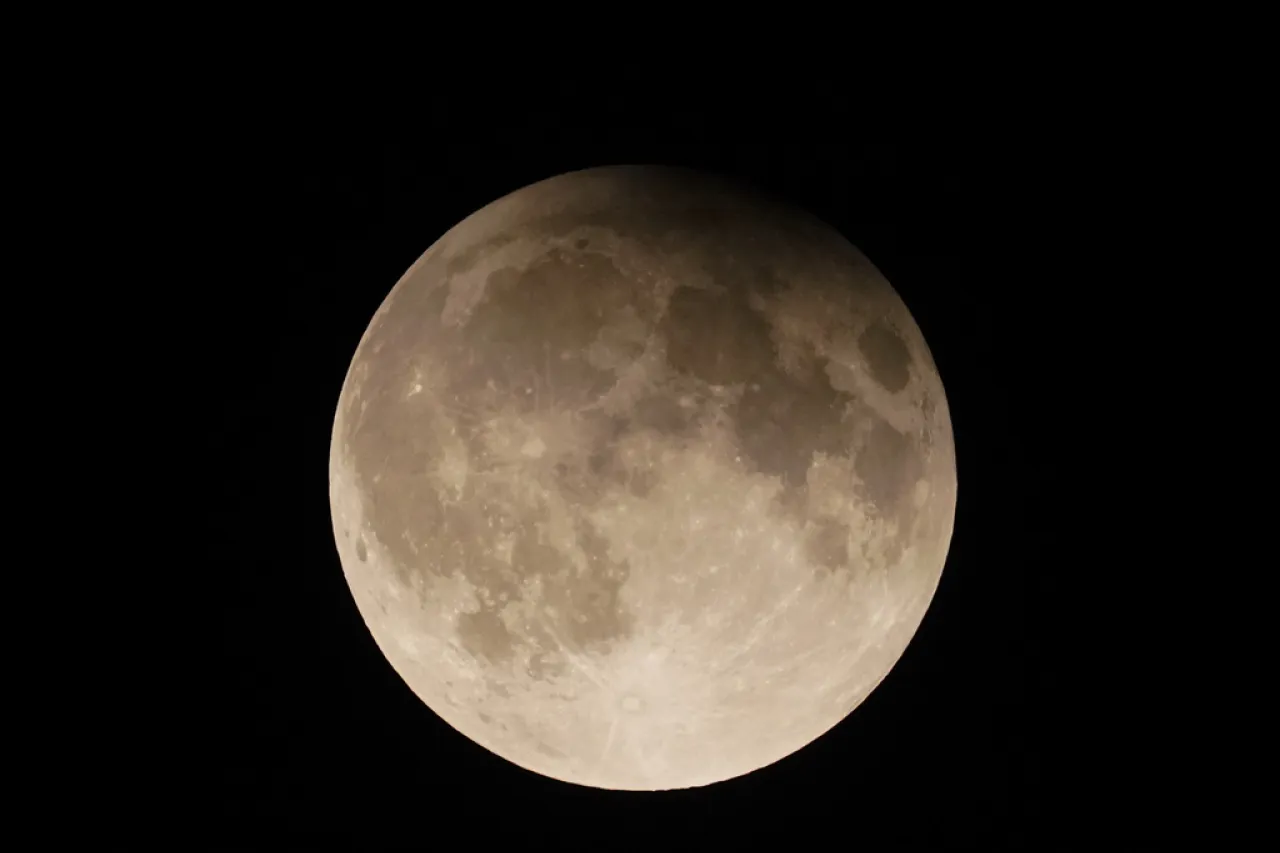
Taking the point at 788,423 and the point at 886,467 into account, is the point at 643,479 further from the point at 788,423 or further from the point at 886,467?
the point at 886,467

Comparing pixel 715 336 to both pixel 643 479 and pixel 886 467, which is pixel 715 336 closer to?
pixel 643 479

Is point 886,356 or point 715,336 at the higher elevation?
point 886,356

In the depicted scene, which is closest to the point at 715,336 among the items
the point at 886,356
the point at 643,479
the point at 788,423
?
the point at 788,423

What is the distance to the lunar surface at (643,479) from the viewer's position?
2.42m

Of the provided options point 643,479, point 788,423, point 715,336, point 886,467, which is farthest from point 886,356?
point 643,479

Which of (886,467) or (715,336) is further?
(886,467)

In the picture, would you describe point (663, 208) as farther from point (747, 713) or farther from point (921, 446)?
point (747, 713)

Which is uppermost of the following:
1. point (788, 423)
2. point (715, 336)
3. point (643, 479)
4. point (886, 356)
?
point (886, 356)

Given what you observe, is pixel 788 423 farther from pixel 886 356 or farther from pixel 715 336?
pixel 886 356

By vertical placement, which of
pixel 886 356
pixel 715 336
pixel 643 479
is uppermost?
pixel 886 356

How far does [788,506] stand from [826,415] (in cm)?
27

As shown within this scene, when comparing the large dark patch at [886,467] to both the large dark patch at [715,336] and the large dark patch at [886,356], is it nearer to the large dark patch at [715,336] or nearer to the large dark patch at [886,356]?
the large dark patch at [886,356]

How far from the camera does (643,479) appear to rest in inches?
94.1

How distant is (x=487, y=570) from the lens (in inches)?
99.1
